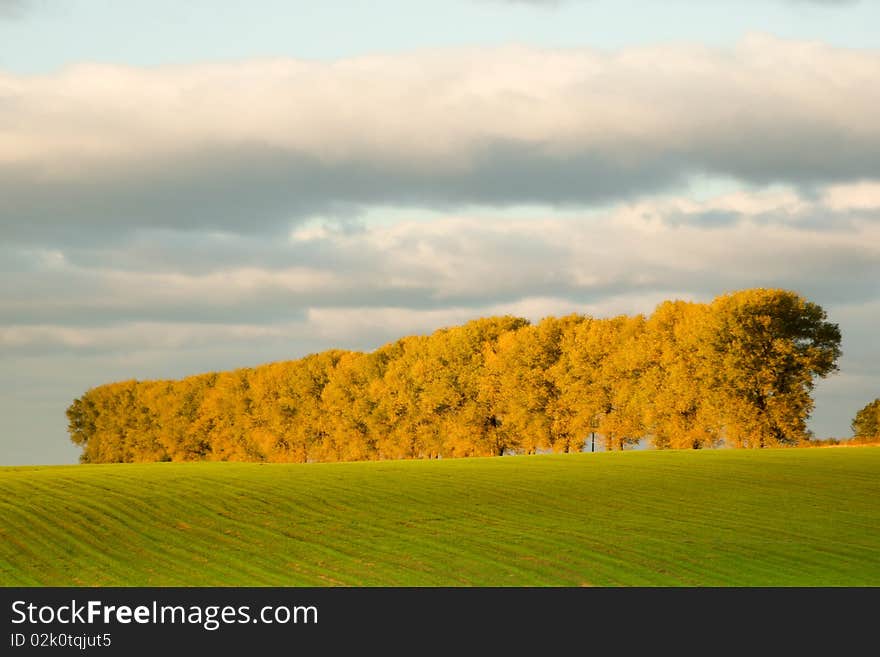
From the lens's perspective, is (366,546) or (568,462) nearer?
(366,546)

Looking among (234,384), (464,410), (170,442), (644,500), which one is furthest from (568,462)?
(170,442)

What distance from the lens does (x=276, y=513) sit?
1389 inches

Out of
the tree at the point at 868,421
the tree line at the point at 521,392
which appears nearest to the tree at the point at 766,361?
the tree line at the point at 521,392

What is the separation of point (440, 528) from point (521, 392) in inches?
2315

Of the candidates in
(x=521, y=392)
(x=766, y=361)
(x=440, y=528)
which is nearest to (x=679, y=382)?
(x=766, y=361)

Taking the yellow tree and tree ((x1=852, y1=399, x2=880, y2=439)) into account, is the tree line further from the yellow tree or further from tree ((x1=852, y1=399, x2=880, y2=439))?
tree ((x1=852, y1=399, x2=880, y2=439))

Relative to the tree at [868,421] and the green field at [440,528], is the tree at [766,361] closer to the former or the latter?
the tree at [868,421]

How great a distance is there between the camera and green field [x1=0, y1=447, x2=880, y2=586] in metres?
27.2

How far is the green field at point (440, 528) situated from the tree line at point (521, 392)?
29461 mm

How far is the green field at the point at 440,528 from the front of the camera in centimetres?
2717

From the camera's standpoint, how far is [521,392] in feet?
299
